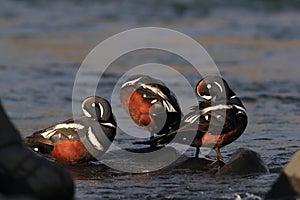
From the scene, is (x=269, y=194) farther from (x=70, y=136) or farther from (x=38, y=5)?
(x=38, y=5)

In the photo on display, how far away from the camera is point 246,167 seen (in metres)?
6.77

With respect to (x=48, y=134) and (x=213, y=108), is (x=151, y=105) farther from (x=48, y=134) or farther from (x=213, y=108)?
(x=48, y=134)

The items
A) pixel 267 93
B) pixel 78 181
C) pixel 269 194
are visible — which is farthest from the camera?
pixel 267 93

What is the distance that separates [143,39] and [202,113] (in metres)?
8.40

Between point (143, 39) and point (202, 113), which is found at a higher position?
point (202, 113)

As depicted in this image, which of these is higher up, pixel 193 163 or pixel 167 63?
pixel 193 163

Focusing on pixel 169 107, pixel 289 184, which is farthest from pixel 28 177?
pixel 169 107

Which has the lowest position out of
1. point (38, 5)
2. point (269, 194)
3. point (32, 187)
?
point (38, 5)

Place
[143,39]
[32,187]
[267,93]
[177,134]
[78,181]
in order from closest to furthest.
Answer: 1. [32,187]
2. [78,181]
3. [177,134]
4. [267,93]
5. [143,39]

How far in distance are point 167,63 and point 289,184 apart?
816 cm

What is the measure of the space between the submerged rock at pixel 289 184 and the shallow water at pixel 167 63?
45 cm

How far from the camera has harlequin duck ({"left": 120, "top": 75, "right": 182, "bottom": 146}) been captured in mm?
7926

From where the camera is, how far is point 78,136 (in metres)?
7.29

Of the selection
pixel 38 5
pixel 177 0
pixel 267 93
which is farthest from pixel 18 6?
pixel 267 93
